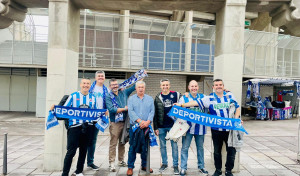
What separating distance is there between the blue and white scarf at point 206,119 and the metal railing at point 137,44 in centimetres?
996

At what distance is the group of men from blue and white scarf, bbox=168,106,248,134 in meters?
0.14

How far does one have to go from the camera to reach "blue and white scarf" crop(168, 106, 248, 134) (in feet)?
14.2

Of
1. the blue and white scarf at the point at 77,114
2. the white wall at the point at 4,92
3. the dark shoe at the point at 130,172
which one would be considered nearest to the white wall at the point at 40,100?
the white wall at the point at 4,92

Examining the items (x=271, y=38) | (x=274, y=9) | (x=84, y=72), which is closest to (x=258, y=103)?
(x=271, y=38)

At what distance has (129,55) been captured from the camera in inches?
579

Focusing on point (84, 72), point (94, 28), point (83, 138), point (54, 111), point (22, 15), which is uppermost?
point (94, 28)

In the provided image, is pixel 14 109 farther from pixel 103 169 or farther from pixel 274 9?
pixel 274 9

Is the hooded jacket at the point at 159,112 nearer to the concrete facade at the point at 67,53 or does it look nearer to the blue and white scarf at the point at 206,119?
the blue and white scarf at the point at 206,119

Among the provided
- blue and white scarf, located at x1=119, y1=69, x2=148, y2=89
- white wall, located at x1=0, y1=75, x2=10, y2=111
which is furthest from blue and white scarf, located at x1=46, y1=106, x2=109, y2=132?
white wall, located at x1=0, y1=75, x2=10, y2=111

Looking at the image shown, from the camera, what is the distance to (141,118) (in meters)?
4.56

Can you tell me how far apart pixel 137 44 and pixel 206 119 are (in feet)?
38.4

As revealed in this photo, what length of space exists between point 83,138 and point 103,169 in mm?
1201

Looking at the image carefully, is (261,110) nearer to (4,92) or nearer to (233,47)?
(233,47)

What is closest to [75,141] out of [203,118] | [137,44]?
[203,118]
